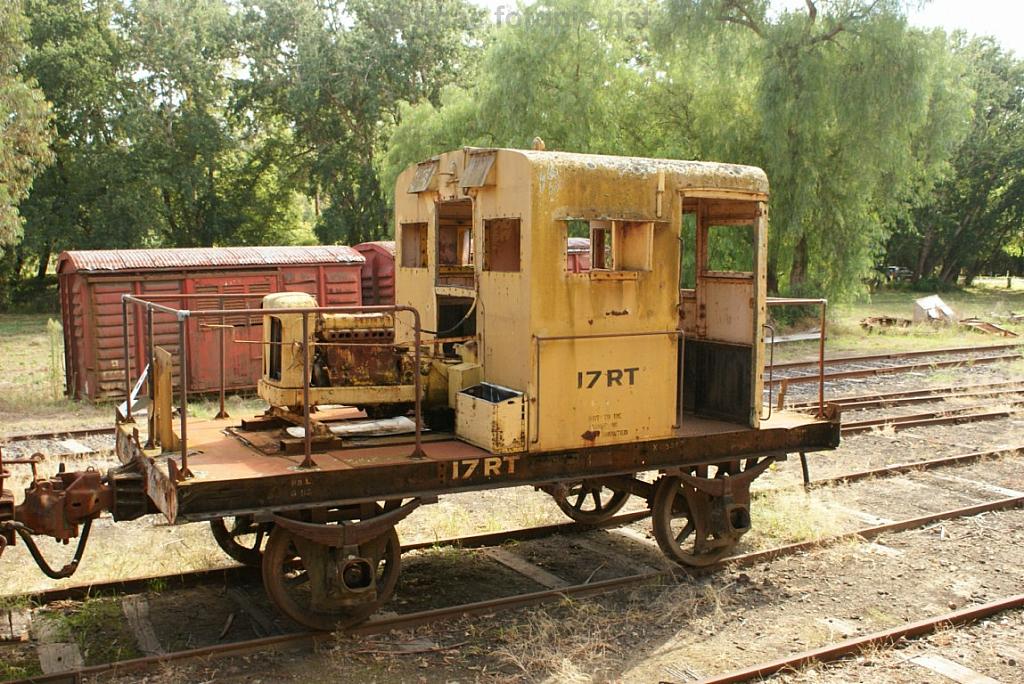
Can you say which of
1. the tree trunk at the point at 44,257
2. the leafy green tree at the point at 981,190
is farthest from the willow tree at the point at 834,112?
the tree trunk at the point at 44,257

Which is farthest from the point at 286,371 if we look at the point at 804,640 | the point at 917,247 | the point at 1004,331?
the point at 917,247

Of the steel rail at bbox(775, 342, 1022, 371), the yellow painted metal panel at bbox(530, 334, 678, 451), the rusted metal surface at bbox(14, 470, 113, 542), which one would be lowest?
the steel rail at bbox(775, 342, 1022, 371)

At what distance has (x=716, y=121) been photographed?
27406 mm

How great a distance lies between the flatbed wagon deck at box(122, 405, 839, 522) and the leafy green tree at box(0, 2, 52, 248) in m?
21.9

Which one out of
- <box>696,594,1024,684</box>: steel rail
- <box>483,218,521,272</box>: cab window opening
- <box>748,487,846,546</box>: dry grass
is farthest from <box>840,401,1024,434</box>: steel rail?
<box>483,218,521,272</box>: cab window opening

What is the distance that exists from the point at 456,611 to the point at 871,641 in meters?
3.02

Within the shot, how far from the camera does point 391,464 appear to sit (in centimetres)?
638

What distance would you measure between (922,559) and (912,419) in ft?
20.7

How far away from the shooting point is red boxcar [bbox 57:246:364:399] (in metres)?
15.4

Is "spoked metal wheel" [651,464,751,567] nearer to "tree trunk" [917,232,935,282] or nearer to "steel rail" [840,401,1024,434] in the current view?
"steel rail" [840,401,1024,434]

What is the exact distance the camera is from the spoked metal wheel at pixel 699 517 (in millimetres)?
7953

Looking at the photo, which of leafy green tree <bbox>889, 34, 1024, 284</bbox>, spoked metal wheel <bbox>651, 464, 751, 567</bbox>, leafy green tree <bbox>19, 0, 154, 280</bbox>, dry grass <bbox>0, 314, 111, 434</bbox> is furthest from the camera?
leafy green tree <bbox>889, 34, 1024, 284</bbox>

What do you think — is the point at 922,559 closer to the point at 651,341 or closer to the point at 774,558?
the point at 774,558

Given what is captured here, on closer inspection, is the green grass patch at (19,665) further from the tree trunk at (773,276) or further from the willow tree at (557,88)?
the tree trunk at (773,276)
